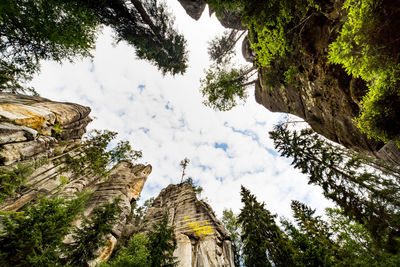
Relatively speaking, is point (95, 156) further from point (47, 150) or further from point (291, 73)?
point (291, 73)

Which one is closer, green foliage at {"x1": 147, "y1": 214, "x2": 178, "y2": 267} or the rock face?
green foliage at {"x1": 147, "y1": 214, "x2": 178, "y2": 267}

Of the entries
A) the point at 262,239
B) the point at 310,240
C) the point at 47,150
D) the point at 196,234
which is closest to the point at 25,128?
the point at 47,150

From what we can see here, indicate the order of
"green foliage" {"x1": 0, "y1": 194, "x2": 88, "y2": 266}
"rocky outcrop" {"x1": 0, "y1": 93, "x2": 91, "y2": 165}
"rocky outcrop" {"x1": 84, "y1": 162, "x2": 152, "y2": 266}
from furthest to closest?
"rocky outcrop" {"x1": 84, "y1": 162, "x2": 152, "y2": 266} < "rocky outcrop" {"x1": 0, "y1": 93, "x2": 91, "y2": 165} < "green foliage" {"x1": 0, "y1": 194, "x2": 88, "y2": 266}

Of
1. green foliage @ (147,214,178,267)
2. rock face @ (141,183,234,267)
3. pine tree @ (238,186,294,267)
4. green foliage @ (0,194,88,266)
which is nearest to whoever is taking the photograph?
green foliage @ (0,194,88,266)

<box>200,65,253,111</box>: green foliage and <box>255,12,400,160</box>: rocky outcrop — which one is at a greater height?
<box>200,65,253,111</box>: green foliage

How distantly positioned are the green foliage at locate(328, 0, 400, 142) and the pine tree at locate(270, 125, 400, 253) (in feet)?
14.7

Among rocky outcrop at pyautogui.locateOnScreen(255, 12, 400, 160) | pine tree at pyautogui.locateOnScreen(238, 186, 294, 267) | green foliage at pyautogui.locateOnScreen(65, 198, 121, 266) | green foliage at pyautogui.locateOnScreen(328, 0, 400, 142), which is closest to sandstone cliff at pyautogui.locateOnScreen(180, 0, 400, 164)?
rocky outcrop at pyautogui.locateOnScreen(255, 12, 400, 160)

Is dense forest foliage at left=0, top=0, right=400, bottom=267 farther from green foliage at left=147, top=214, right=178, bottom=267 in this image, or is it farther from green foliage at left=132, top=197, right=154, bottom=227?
green foliage at left=132, top=197, right=154, bottom=227

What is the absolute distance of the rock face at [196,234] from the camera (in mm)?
11055

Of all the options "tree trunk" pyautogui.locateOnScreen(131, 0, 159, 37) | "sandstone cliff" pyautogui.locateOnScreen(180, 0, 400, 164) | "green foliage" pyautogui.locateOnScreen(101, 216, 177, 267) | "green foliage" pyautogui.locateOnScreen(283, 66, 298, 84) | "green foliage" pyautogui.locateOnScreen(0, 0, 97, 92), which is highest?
"tree trunk" pyautogui.locateOnScreen(131, 0, 159, 37)

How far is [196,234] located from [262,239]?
6.21m

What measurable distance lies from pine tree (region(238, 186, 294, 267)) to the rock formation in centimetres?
1213

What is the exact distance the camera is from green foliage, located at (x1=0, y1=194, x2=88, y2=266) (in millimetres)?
6686

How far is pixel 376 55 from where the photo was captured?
341cm
